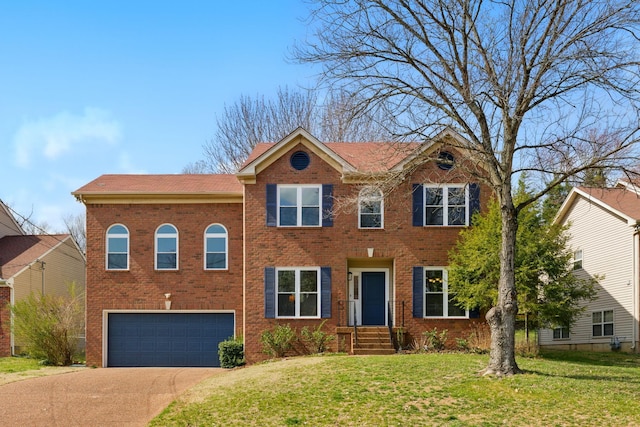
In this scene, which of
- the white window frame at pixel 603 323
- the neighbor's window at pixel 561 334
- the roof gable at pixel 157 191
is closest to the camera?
the roof gable at pixel 157 191

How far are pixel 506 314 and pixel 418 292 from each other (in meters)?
6.82

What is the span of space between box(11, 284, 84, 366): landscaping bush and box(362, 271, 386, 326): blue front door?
948cm

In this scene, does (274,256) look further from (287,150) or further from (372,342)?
(372,342)

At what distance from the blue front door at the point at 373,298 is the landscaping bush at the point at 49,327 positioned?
9.48 metres

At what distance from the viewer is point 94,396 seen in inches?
736

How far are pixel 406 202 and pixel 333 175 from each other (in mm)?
2456

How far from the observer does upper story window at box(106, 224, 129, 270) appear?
25.9 meters

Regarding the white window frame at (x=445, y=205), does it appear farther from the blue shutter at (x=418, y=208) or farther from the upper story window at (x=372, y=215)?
the upper story window at (x=372, y=215)

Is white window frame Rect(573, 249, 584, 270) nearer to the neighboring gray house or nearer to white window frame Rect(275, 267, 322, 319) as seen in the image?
the neighboring gray house

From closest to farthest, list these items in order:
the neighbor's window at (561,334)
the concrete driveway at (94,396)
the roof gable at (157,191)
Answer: the concrete driveway at (94,396), the roof gable at (157,191), the neighbor's window at (561,334)

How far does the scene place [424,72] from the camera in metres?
18.0

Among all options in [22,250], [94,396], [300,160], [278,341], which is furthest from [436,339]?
[22,250]

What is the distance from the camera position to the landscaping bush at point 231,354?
24188 mm

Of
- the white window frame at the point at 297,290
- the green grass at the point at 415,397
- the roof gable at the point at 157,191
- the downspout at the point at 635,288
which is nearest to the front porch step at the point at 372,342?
the white window frame at the point at 297,290
